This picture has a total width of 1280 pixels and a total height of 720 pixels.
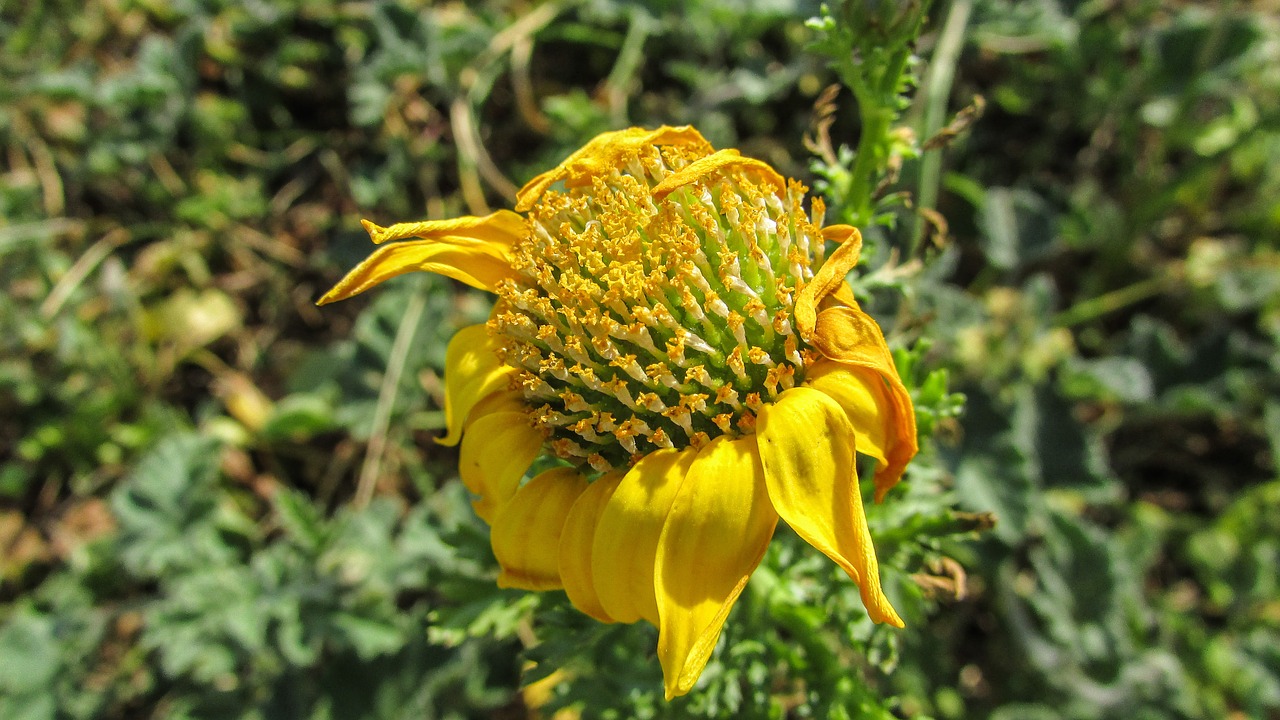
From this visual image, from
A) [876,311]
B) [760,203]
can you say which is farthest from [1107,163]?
[760,203]

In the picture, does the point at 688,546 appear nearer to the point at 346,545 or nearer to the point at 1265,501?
the point at 346,545

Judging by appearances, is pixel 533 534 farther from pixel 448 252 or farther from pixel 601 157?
pixel 601 157

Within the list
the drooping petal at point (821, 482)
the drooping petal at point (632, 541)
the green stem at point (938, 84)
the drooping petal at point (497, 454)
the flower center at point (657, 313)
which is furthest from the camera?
the green stem at point (938, 84)

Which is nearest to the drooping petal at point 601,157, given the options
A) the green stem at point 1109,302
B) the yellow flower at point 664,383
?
the yellow flower at point 664,383

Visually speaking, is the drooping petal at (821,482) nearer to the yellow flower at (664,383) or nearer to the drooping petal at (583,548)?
the yellow flower at (664,383)

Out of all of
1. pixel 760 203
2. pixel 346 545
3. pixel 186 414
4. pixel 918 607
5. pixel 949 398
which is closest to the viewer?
pixel 760 203
